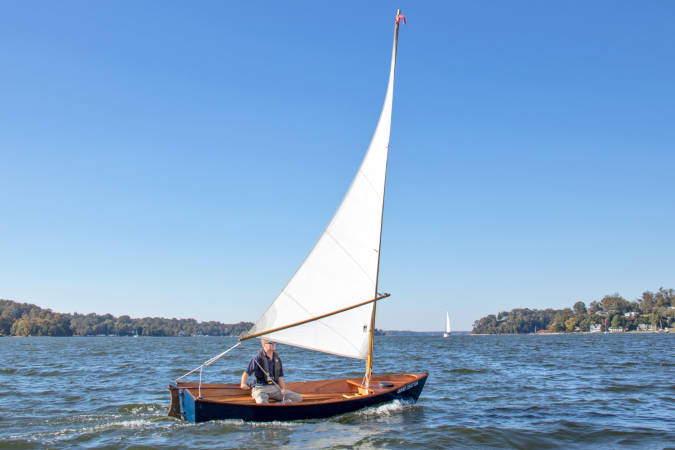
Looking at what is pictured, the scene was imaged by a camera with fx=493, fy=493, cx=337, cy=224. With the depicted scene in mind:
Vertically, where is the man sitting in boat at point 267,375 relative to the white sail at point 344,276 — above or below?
below

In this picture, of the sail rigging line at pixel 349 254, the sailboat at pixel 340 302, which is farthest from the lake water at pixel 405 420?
the sail rigging line at pixel 349 254

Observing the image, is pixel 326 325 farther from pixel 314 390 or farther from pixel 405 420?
pixel 405 420

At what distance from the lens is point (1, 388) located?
2136 cm

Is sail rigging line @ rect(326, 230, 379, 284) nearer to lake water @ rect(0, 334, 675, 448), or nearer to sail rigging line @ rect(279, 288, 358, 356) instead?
sail rigging line @ rect(279, 288, 358, 356)

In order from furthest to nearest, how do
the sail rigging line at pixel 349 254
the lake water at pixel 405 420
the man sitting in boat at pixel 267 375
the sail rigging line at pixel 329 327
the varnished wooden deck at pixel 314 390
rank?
the sail rigging line at pixel 349 254 → the sail rigging line at pixel 329 327 → the varnished wooden deck at pixel 314 390 → the man sitting in boat at pixel 267 375 → the lake water at pixel 405 420

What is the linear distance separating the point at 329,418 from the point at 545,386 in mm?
12717

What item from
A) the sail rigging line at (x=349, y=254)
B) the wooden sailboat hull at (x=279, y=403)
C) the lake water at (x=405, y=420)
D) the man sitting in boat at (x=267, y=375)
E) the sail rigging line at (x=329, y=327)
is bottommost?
the lake water at (x=405, y=420)

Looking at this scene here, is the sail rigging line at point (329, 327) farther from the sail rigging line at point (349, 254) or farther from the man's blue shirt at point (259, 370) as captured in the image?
the sail rigging line at point (349, 254)

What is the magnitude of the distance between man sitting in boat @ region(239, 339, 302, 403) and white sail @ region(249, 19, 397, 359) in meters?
0.47

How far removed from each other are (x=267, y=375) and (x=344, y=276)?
3.53 meters

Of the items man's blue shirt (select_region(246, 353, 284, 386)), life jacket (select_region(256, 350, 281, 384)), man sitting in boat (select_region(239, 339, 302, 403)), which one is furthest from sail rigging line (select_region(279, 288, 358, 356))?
man's blue shirt (select_region(246, 353, 284, 386))

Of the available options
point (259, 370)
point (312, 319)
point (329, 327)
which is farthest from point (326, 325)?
point (259, 370)

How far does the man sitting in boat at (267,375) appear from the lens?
44.2ft

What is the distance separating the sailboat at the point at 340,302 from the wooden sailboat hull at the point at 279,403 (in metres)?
0.03
